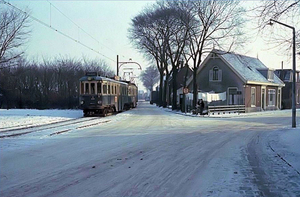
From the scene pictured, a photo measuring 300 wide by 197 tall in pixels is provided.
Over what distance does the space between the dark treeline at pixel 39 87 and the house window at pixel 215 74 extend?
14094mm

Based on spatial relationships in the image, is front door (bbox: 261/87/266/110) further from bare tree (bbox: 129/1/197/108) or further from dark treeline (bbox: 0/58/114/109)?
dark treeline (bbox: 0/58/114/109)

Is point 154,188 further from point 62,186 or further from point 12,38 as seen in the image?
point 12,38

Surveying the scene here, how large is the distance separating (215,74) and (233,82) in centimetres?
251

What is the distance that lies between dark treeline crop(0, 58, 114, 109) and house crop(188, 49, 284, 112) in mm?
13868

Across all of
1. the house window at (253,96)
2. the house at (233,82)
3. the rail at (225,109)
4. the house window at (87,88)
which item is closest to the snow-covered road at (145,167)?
the house window at (87,88)

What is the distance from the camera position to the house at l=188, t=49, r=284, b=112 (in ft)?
126

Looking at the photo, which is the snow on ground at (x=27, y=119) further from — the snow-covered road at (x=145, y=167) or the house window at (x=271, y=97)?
the house window at (x=271, y=97)

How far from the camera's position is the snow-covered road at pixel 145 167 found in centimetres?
656

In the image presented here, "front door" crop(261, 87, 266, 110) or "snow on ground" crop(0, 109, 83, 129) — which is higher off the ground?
"front door" crop(261, 87, 266, 110)

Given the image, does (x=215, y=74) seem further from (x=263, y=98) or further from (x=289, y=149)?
(x=289, y=149)

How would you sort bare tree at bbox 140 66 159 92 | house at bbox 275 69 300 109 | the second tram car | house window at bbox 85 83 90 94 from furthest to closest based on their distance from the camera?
bare tree at bbox 140 66 159 92 → house at bbox 275 69 300 109 → house window at bbox 85 83 90 94 → the second tram car

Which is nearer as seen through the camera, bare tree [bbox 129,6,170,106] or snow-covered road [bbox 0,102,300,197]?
snow-covered road [bbox 0,102,300,197]

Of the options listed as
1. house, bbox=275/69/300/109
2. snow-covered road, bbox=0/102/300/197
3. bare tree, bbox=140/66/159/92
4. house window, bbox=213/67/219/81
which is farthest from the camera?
bare tree, bbox=140/66/159/92

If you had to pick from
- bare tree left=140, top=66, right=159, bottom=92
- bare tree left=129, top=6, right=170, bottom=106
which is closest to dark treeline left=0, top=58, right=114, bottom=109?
bare tree left=129, top=6, right=170, bottom=106
